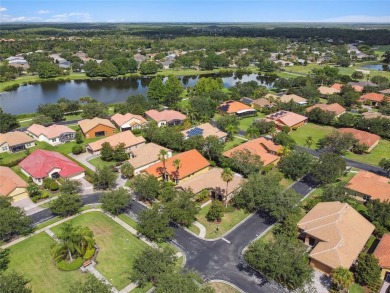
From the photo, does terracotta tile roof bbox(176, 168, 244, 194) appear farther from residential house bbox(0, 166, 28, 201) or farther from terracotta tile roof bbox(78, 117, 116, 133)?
terracotta tile roof bbox(78, 117, 116, 133)

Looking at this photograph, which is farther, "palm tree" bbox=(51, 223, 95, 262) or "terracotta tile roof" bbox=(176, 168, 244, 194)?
"terracotta tile roof" bbox=(176, 168, 244, 194)

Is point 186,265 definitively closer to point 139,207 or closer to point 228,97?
point 139,207

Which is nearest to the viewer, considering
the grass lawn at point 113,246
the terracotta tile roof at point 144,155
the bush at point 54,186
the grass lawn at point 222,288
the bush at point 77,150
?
the grass lawn at point 222,288

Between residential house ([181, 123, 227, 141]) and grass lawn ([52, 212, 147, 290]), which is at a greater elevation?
residential house ([181, 123, 227, 141])

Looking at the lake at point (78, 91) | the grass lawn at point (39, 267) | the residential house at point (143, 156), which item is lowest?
the lake at point (78, 91)

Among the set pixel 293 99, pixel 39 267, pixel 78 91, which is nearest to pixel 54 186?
pixel 39 267

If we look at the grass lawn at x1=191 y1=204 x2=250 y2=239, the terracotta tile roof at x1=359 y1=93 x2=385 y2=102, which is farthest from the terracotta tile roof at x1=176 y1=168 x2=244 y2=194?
the terracotta tile roof at x1=359 y1=93 x2=385 y2=102

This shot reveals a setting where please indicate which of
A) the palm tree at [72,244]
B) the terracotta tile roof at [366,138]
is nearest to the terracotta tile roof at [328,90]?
the terracotta tile roof at [366,138]

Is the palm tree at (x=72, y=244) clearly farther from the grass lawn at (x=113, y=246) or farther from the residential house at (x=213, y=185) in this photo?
the residential house at (x=213, y=185)
